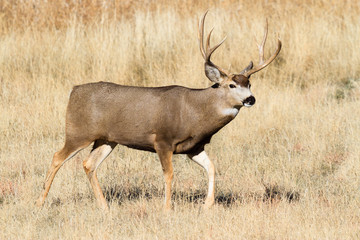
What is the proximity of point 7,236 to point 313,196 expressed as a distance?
3.18m

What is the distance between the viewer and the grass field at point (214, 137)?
250 inches

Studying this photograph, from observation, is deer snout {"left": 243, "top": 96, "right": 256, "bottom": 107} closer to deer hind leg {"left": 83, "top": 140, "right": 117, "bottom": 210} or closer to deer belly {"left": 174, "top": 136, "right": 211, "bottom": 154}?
deer belly {"left": 174, "top": 136, "right": 211, "bottom": 154}

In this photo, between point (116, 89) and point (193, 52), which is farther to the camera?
point (193, 52)

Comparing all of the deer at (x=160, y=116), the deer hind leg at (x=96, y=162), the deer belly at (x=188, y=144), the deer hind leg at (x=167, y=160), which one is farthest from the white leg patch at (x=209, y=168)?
the deer hind leg at (x=96, y=162)

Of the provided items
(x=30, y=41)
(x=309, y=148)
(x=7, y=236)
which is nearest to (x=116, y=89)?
(x=7, y=236)

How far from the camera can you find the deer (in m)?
6.72

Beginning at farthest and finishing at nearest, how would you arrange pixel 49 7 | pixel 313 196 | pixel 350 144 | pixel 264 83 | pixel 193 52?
pixel 49 7
pixel 193 52
pixel 264 83
pixel 350 144
pixel 313 196

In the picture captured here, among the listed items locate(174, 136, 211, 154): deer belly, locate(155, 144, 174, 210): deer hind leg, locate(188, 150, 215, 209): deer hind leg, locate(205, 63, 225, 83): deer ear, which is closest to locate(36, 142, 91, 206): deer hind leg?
locate(155, 144, 174, 210): deer hind leg

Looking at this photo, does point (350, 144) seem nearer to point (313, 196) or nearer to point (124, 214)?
point (313, 196)

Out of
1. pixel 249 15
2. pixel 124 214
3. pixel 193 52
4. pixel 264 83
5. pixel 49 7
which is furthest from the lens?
pixel 49 7

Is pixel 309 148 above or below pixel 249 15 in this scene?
below

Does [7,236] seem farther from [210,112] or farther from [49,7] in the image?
[49,7]

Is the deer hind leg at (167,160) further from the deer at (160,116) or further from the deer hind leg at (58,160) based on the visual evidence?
the deer hind leg at (58,160)

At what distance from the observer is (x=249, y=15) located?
46.1 feet
